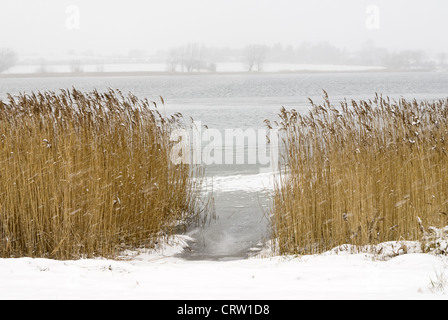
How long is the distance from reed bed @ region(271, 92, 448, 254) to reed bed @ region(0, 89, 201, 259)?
1488mm

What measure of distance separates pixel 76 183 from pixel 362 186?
8.84ft

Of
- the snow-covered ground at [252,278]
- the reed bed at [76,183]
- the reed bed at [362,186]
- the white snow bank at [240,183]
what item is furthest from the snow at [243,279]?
the white snow bank at [240,183]

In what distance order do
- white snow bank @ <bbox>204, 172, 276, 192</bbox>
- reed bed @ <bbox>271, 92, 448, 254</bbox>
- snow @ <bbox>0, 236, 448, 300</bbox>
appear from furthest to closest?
1. white snow bank @ <bbox>204, 172, 276, 192</bbox>
2. reed bed @ <bbox>271, 92, 448, 254</bbox>
3. snow @ <bbox>0, 236, 448, 300</bbox>

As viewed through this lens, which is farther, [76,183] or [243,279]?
[76,183]

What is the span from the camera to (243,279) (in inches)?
143

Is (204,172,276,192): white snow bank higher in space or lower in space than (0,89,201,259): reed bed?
lower

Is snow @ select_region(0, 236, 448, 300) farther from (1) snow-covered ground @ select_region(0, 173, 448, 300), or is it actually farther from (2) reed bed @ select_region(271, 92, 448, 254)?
(2) reed bed @ select_region(271, 92, 448, 254)

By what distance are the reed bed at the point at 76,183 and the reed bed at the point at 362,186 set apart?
1.49 metres

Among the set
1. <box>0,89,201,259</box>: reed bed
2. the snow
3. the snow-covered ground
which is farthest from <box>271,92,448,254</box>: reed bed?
<box>0,89,201,259</box>: reed bed

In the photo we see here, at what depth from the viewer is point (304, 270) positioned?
12.7 feet

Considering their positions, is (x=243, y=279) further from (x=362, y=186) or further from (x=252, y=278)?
(x=362, y=186)

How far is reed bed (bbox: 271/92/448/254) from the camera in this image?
486 centimetres

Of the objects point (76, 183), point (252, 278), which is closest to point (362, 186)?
point (252, 278)
